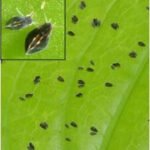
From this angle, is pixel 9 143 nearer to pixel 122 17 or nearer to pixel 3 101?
pixel 3 101

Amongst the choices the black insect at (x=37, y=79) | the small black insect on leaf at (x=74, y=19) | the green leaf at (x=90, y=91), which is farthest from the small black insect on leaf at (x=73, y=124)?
the small black insect on leaf at (x=74, y=19)

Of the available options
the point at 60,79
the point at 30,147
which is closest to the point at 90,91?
the point at 60,79

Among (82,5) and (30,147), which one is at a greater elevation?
(82,5)

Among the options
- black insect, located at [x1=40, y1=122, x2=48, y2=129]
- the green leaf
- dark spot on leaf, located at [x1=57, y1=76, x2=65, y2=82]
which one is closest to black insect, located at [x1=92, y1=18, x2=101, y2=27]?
the green leaf

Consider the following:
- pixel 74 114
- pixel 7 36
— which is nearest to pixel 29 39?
pixel 7 36

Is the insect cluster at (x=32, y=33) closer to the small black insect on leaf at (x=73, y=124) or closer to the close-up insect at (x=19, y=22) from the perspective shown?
the close-up insect at (x=19, y=22)

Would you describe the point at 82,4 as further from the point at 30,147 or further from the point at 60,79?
the point at 30,147

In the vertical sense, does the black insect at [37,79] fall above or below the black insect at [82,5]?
below
